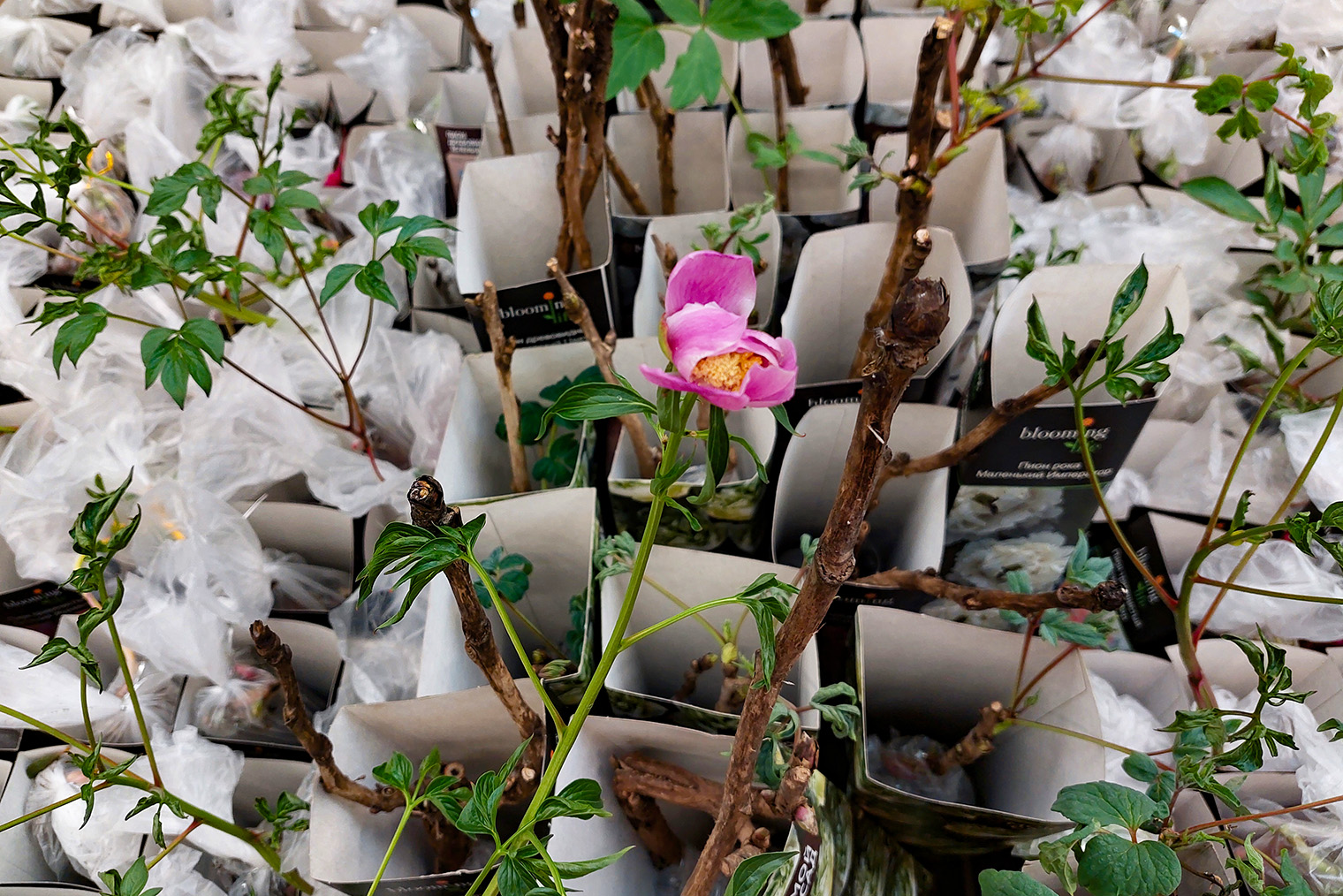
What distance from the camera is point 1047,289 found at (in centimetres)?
86

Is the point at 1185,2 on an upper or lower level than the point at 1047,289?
upper

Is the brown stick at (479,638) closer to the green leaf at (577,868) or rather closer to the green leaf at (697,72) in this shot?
the green leaf at (577,868)

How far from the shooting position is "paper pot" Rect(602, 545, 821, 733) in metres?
0.68

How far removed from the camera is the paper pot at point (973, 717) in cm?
68

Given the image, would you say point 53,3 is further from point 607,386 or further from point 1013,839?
point 1013,839

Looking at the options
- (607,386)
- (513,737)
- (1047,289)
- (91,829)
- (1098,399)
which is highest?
(607,386)

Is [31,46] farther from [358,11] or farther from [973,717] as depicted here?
[973,717]

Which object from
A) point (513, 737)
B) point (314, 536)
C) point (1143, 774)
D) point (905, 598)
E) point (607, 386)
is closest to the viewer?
point (607, 386)

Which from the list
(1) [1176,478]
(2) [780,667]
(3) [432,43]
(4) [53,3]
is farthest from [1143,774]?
(4) [53,3]

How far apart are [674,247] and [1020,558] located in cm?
54

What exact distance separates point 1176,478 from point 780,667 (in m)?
0.83

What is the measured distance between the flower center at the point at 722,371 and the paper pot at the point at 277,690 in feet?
2.26

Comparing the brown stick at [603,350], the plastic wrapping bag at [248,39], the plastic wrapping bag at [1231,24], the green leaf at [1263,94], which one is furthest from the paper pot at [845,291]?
the plastic wrapping bag at [248,39]

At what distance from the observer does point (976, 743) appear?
746mm
